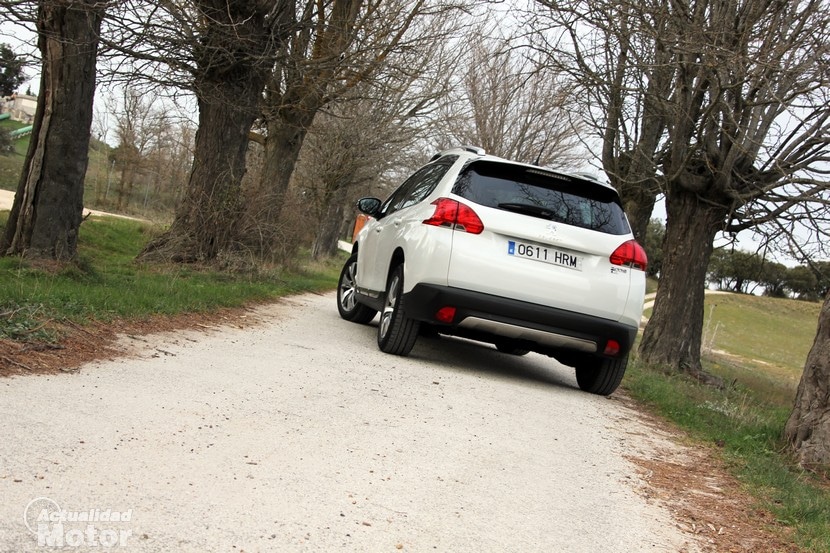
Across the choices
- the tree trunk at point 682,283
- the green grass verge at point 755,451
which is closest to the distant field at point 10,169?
the tree trunk at point 682,283

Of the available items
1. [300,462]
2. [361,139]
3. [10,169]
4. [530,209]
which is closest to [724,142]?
[530,209]

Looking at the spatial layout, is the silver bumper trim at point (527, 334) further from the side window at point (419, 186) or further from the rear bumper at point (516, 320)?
the side window at point (419, 186)

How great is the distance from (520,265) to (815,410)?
258cm

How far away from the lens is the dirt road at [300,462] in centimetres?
307

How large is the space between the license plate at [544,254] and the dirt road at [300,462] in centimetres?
123

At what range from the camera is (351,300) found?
425 inches

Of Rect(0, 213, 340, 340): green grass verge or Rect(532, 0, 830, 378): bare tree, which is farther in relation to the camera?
Rect(532, 0, 830, 378): bare tree

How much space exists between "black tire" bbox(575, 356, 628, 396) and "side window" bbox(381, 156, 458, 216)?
2.36m

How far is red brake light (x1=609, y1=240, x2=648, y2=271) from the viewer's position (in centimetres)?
751

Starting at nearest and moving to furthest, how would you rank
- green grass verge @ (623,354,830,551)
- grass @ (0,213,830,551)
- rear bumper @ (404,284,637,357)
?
1. green grass verge @ (623,354,830,551)
2. grass @ (0,213,830,551)
3. rear bumper @ (404,284,637,357)

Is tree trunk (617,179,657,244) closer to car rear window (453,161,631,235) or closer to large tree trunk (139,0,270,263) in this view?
large tree trunk (139,0,270,263)

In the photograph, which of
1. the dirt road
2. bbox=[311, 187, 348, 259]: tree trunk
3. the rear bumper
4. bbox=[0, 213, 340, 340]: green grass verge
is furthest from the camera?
bbox=[311, 187, 348, 259]: tree trunk

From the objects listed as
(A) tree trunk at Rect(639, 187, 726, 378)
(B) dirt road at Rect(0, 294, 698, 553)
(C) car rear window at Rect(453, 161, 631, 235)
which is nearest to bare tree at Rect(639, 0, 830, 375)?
(A) tree trunk at Rect(639, 187, 726, 378)

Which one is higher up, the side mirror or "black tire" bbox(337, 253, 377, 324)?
the side mirror
